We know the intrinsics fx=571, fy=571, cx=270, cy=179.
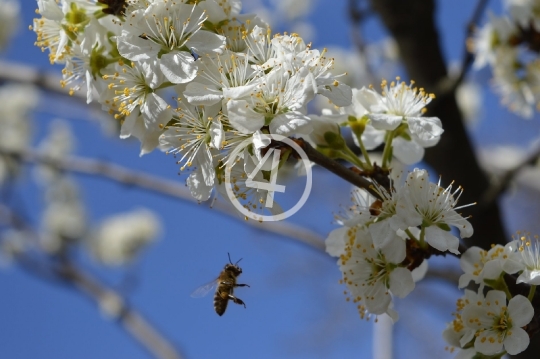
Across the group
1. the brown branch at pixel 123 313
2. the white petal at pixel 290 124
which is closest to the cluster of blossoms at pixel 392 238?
the white petal at pixel 290 124

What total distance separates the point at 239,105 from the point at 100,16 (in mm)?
451

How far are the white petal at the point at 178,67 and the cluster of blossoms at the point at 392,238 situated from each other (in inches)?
17.0

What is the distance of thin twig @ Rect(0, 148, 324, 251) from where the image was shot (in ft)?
8.56

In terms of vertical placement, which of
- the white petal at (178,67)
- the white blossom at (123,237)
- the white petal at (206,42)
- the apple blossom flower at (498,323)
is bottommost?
the apple blossom flower at (498,323)

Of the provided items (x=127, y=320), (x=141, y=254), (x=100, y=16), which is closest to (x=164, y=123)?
(x=100, y=16)

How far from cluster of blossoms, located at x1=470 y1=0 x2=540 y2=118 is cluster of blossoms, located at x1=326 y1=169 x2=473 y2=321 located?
4.47 ft

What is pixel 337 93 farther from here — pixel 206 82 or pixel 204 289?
pixel 204 289

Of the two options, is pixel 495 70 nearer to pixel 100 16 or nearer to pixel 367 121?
pixel 367 121

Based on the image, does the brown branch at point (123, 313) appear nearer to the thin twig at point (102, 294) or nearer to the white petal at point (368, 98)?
the thin twig at point (102, 294)

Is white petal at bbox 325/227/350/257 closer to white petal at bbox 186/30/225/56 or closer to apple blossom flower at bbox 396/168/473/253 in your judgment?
apple blossom flower at bbox 396/168/473/253

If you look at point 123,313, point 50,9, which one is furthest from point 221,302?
point 123,313

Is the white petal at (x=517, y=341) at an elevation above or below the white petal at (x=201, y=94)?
below

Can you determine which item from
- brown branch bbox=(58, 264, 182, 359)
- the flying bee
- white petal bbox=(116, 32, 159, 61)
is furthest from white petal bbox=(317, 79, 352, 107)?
brown branch bbox=(58, 264, 182, 359)

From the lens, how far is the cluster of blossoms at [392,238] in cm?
109
